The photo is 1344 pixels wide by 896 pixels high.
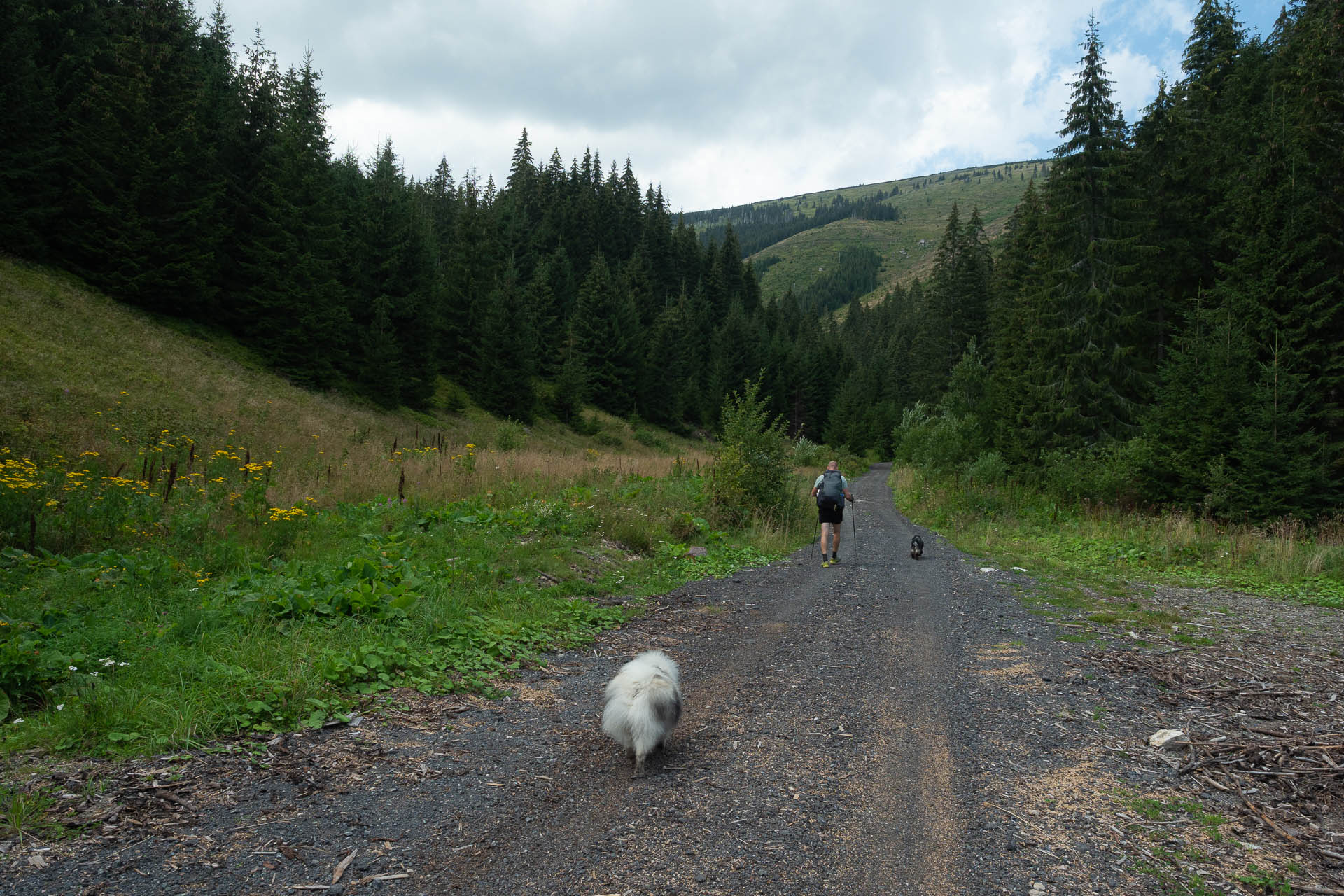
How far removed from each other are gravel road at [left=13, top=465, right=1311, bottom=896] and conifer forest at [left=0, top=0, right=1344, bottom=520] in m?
16.4

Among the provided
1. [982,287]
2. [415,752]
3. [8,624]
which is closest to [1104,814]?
[415,752]

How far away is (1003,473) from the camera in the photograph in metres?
25.3

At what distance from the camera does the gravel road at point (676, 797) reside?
3.02 m

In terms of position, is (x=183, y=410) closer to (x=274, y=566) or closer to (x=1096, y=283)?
(x=274, y=566)

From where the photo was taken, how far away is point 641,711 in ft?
13.7

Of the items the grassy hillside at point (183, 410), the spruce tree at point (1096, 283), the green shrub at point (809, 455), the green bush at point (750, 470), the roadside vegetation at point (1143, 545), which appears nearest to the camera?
the roadside vegetation at point (1143, 545)

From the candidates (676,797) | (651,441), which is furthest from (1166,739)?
(651,441)

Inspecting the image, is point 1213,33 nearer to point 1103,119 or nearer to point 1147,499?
point 1103,119

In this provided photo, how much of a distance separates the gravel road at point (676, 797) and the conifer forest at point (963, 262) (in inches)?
647

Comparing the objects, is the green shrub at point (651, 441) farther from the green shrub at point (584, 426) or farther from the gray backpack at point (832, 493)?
the gray backpack at point (832, 493)

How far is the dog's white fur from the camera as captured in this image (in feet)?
13.6

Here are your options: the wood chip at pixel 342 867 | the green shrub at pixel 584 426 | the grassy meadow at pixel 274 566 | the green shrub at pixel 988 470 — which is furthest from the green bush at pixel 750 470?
the green shrub at pixel 584 426

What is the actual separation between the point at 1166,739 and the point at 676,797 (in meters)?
3.54

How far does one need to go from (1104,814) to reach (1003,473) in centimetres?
2399
